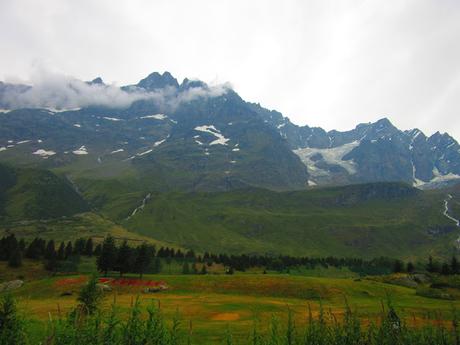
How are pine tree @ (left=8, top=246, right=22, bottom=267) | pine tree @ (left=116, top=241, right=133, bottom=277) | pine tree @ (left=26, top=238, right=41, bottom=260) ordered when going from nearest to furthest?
pine tree @ (left=116, top=241, right=133, bottom=277)
pine tree @ (left=8, top=246, right=22, bottom=267)
pine tree @ (left=26, top=238, right=41, bottom=260)

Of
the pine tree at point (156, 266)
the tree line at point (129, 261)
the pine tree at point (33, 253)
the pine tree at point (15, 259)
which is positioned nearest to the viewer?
the tree line at point (129, 261)

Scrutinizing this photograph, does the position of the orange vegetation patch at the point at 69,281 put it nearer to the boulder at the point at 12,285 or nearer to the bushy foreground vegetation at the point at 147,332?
the boulder at the point at 12,285

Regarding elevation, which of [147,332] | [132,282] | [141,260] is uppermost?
[141,260]

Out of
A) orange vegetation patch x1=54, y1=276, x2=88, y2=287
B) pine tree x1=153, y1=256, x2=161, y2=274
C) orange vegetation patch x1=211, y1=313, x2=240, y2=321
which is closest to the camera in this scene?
orange vegetation patch x1=211, y1=313, x2=240, y2=321

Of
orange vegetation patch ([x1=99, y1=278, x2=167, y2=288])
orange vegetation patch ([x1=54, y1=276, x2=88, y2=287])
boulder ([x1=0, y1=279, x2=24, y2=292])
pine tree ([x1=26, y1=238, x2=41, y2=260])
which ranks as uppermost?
pine tree ([x1=26, y1=238, x2=41, y2=260])

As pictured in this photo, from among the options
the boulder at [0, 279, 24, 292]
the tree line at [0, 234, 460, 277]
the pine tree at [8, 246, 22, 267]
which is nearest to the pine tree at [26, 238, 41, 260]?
the tree line at [0, 234, 460, 277]

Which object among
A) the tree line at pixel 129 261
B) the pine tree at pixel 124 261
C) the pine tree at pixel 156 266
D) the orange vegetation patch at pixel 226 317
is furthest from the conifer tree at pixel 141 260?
the orange vegetation patch at pixel 226 317

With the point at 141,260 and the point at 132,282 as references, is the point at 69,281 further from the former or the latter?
the point at 141,260

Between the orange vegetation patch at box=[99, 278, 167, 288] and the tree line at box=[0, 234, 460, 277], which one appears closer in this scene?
the orange vegetation patch at box=[99, 278, 167, 288]

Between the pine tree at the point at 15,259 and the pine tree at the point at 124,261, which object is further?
the pine tree at the point at 15,259

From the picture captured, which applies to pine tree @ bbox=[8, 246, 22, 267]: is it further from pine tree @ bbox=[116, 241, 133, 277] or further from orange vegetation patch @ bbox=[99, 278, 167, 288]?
pine tree @ bbox=[116, 241, 133, 277]

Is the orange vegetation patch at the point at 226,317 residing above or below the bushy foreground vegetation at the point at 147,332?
below

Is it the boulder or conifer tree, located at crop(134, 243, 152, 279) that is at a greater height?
conifer tree, located at crop(134, 243, 152, 279)

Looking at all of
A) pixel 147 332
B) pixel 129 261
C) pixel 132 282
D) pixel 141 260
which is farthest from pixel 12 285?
pixel 147 332
